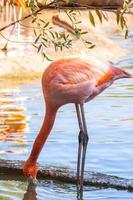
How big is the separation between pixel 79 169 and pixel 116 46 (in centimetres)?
1096

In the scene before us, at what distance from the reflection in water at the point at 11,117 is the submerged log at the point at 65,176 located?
59.8 inches

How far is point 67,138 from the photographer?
919 cm

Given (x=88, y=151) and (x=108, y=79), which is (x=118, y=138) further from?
(x=108, y=79)

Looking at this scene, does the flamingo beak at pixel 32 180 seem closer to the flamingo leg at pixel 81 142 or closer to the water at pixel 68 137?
the water at pixel 68 137

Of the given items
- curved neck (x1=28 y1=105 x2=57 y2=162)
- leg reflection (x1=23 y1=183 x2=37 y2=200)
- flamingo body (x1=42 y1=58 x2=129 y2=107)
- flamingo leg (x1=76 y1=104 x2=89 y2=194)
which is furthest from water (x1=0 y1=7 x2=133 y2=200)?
flamingo body (x1=42 y1=58 x2=129 y2=107)

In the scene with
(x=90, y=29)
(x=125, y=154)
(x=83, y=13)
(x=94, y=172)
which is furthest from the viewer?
(x=83, y=13)

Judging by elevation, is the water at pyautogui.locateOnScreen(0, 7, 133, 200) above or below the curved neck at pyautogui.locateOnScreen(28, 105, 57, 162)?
below

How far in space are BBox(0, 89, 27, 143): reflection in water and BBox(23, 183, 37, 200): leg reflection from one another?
76.1 inches

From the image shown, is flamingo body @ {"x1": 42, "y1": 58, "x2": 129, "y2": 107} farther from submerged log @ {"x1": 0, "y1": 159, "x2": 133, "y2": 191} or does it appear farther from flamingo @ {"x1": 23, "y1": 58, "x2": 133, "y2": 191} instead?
submerged log @ {"x1": 0, "y1": 159, "x2": 133, "y2": 191}

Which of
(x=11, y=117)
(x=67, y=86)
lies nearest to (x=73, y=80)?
(x=67, y=86)

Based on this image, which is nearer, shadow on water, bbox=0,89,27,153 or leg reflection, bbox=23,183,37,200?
leg reflection, bbox=23,183,37,200

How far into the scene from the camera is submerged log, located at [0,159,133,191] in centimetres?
713

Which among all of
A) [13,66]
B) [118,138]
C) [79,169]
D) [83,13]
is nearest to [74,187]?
[79,169]

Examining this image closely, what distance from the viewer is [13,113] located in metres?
10.9
